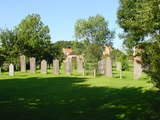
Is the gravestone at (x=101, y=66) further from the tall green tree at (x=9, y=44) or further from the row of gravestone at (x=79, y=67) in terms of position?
the tall green tree at (x=9, y=44)

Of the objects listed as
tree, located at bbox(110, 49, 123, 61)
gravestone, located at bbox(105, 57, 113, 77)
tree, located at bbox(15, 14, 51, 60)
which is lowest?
gravestone, located at bbox(105, 57, 113, 77)

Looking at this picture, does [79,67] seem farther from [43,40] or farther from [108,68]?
[43,40]

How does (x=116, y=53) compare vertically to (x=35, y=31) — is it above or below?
below

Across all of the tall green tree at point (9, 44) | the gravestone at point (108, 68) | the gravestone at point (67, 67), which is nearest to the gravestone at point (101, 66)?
the gravestone at point (108, 68)

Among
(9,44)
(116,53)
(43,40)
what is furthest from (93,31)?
(9,44)

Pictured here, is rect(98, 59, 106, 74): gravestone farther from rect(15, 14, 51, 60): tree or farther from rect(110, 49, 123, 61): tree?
rect(110, 49, 123, 61): tree

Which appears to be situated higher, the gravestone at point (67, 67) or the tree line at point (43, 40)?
the tree line at point (43, 40)

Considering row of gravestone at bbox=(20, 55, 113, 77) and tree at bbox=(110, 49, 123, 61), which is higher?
tree at bbox=(110, 49, 123, 61)

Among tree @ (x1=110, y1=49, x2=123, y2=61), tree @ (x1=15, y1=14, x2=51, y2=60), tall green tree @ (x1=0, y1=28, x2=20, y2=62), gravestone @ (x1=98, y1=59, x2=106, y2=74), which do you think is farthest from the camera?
tree @ (x1=110, y1=49, x2=123, y2=61)

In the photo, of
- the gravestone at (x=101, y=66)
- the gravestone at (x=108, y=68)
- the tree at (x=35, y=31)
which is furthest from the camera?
the tree at (x=35, y=31)

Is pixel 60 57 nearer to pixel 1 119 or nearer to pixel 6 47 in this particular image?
pixel 6 47

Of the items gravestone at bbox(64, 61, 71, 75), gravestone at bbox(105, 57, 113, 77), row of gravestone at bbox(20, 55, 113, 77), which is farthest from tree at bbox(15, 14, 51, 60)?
gravestone at bbox(105, 57, 113, 77)

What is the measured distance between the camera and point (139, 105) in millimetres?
5570

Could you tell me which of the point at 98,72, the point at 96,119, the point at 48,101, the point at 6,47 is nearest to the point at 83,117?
the point at 96,119
